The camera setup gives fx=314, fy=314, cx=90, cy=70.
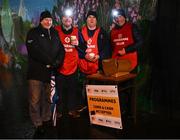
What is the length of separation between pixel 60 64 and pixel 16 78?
839mm

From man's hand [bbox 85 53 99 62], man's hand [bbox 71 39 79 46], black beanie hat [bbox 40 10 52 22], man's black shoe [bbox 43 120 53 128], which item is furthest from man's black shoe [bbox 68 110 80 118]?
black beanie hat [bbox 40 10 52 22]

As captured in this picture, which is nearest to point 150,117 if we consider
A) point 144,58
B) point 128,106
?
point 128,106

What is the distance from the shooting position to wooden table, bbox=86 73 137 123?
4.43 metres

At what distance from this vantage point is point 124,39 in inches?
197

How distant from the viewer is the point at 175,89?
493 centimetres

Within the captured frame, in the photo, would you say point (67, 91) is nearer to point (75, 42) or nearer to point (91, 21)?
point (75, 42)

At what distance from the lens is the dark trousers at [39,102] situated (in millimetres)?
4621

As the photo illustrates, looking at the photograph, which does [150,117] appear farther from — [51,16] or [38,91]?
[51,16]

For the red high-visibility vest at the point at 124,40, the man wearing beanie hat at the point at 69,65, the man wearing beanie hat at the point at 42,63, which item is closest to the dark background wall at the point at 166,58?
the red high-visibility vest at the point at 124,40

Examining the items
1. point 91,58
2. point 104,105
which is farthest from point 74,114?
point 91,58

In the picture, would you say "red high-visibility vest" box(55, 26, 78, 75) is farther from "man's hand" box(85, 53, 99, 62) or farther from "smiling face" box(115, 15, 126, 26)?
"smiling face" box(115, 15, 126, 26)

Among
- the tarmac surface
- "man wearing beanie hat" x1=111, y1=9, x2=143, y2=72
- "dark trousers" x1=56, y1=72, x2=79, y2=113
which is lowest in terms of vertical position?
the tarmac surface

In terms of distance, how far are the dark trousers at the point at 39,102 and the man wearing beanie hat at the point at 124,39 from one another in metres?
1.25

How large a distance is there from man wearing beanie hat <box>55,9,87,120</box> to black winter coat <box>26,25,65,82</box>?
154 millimetres
